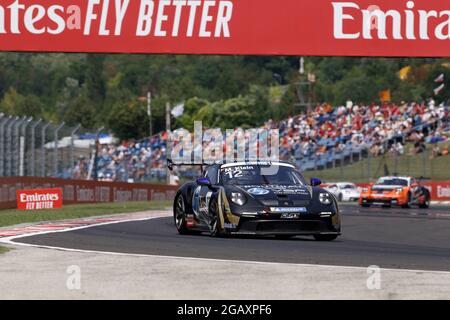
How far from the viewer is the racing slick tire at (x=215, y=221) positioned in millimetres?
15961

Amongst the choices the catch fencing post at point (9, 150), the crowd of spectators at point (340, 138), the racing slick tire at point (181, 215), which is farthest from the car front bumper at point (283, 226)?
the crowd of spectators at point (340, 138)

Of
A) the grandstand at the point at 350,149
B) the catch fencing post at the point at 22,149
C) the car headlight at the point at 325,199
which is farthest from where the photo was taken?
the grandstand at the point at 350,149

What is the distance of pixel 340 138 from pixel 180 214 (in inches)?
1378

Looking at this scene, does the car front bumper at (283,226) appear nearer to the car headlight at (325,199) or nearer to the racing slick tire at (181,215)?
the car headlight at (325,199)

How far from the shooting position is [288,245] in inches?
573

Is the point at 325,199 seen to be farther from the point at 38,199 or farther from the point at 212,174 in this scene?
the point at 38,199

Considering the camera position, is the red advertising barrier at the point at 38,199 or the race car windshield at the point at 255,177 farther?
the red advertising barrier at the point at 38,199

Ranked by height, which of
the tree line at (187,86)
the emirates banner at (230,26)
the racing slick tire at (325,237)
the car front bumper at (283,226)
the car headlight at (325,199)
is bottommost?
the racing slick tire at (325,237)

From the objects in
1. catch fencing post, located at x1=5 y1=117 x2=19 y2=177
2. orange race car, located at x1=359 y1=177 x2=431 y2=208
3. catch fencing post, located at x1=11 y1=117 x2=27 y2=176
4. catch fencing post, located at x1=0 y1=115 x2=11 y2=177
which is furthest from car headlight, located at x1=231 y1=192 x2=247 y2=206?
orange race car, located at x1=359 y1=177 x2=431 y2=208

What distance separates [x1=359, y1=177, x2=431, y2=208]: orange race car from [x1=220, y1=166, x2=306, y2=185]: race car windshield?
67.0 ft

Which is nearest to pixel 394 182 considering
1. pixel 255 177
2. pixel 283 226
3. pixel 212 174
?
pixel 212 174

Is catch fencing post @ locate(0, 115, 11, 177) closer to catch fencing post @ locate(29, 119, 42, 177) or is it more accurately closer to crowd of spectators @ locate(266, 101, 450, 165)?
catch fencing post @ locate(29, 119, 42, 177)

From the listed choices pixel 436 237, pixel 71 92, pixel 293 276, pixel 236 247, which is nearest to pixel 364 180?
pixel 436 237

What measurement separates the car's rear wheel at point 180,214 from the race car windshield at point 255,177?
1.10 m
